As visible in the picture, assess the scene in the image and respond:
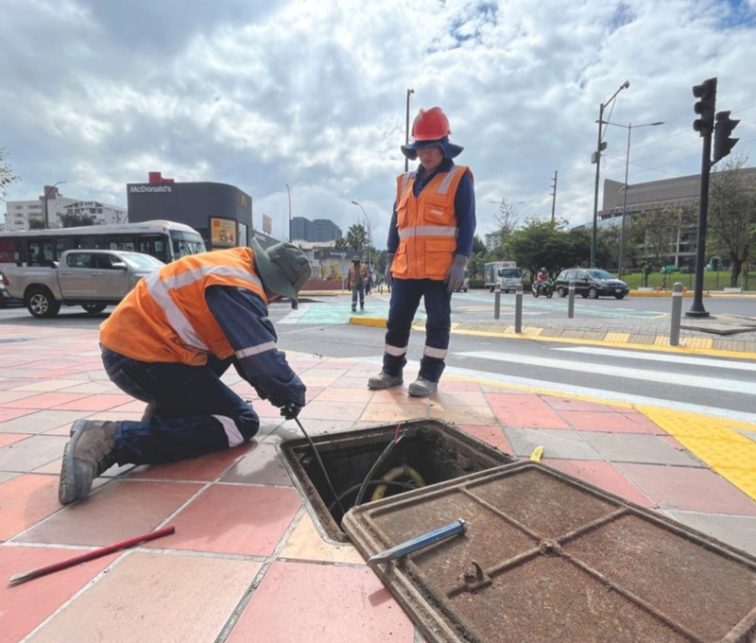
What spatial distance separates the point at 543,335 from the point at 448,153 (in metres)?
4.48

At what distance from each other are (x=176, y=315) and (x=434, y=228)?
189 centimetres

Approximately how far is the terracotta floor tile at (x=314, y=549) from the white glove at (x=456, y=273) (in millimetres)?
2111

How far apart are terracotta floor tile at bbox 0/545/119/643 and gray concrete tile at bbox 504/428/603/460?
5.83ft

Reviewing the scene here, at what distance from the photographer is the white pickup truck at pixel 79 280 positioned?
11.2 metres

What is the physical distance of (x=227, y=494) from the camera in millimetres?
1733

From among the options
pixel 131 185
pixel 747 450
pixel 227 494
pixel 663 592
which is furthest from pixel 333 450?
pixel 131 185

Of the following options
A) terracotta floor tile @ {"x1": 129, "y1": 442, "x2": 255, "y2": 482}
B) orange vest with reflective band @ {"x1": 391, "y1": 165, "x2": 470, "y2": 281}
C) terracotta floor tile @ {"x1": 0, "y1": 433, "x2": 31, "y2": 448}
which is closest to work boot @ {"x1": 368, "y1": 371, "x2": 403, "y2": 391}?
orange vest with reflective band @ {"x1": 391, "y1": 165, "x2": 470, "y2": 281}

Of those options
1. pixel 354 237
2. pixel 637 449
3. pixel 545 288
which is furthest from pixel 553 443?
pixel 354 237

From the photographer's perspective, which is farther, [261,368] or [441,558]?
[261,368]

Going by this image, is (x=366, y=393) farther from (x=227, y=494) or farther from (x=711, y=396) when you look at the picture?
(x=711, y=396)

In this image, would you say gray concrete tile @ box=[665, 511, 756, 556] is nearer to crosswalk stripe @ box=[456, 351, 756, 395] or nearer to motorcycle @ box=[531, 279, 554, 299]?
crosswalk stripe @ box=[456, 351, 756, 395]

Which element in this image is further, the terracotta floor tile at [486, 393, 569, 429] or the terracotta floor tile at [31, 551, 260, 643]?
the terracotta floor tile at [486, 393, 569, 429]

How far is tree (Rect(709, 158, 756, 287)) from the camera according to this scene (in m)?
30.0

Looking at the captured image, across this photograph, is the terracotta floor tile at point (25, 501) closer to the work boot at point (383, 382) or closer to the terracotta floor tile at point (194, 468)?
the terracotta floor tile at point (194, 468)
